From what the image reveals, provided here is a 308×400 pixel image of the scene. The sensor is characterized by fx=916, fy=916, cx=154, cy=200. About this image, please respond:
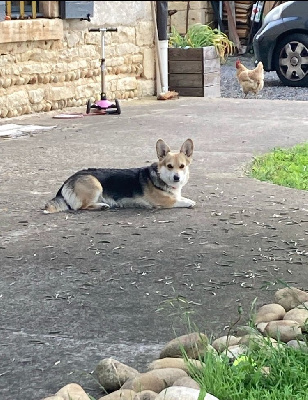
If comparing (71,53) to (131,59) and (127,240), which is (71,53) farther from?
(127,240)

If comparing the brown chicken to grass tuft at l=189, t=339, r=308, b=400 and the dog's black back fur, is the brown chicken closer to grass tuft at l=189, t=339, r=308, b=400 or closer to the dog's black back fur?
the dog's black back fur

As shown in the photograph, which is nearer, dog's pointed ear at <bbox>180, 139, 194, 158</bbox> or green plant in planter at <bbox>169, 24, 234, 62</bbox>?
dog's pointed ear at <bbox>180, 139, 194, 158</bbox>

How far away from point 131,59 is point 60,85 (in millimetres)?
1714

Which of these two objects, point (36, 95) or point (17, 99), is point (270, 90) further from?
point (17, 99)

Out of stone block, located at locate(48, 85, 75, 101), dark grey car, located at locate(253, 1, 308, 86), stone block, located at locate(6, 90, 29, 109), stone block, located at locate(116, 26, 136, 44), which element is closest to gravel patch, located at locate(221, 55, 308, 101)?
dark grey car, located at locate(253, 1, 308, 86)

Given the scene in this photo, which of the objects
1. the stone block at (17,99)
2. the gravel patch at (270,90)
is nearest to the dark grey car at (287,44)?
the gravel patch at (270,90)

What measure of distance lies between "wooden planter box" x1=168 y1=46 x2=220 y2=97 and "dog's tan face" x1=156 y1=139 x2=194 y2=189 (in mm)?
7445

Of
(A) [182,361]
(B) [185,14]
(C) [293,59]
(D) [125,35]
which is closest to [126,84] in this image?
(D) [125,35]

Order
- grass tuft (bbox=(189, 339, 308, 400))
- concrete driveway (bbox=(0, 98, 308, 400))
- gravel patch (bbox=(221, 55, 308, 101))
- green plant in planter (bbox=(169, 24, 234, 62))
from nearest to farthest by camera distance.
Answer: grass tuft (bbox=(189, 339, 308, 400)) < concrete driveway (bbox=(0, 98, 308, 400)) < green plant in planter (bbox=(169, 24, 234, 62)) < gravel patch (bbox=(221, 55, 308, 101))

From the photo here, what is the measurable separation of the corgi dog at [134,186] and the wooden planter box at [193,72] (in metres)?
7.47

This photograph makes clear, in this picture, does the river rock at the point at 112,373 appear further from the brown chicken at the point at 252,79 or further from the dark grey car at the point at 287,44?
the dark grey car at the point at 287,44

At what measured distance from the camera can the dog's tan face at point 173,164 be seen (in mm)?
6117

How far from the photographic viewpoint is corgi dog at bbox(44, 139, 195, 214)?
6090 millimetres

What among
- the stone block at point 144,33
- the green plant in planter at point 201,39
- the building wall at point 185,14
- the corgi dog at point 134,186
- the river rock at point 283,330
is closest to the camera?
the river rock at point 283,330
